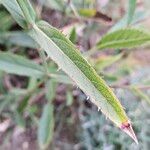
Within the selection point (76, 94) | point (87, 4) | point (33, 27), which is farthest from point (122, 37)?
point (76, 94)

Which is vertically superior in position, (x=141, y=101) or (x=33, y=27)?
(x=33, y=27)

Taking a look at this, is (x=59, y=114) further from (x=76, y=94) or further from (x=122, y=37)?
(x=122, y=37)

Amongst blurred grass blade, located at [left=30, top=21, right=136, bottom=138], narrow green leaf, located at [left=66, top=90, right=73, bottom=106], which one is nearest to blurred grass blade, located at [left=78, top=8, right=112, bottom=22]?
narrow green leaf, located at [left=66, top=90, right=73, bottom=106]

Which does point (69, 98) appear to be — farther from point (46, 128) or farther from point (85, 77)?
point (85, 77)

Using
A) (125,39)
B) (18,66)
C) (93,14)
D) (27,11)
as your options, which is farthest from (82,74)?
(93,14)

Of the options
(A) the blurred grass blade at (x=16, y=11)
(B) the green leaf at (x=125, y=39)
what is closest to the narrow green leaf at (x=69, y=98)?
(B) the green leaf at (x=125, y=39)
